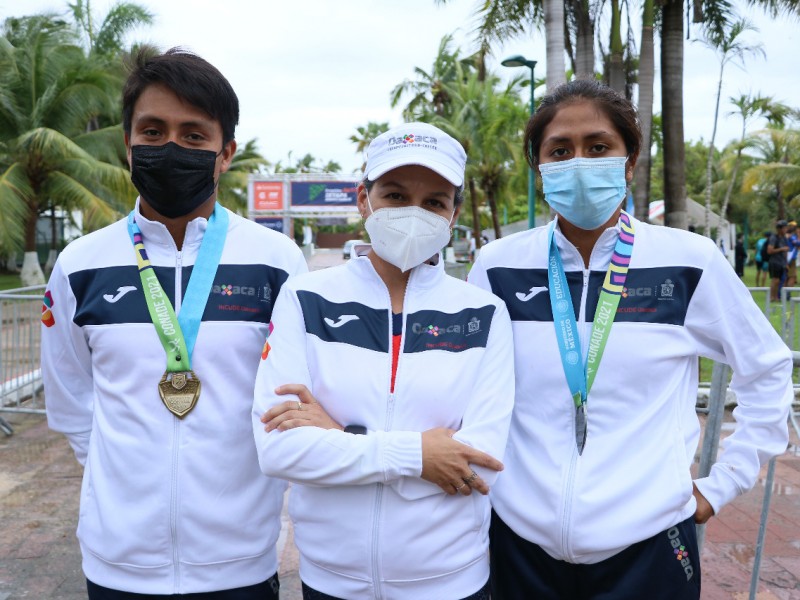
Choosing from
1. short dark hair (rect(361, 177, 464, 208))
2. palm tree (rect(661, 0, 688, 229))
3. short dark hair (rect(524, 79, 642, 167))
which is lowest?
short dark hair (rect(361, 177, 464, 208))

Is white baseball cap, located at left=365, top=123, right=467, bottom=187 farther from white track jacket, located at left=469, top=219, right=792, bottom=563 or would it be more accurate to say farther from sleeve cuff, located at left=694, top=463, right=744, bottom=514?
sleeve cuff, located at left=694, top=463, right=744, bottom=514

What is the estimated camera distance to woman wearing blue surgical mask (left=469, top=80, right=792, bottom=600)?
2.16 meters

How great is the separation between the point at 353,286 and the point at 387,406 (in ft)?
1.29

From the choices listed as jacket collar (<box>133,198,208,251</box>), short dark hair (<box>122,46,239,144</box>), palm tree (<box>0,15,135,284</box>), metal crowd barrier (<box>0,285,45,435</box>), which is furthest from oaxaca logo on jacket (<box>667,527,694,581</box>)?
palm tree (<box>0,15,135,284</box>)

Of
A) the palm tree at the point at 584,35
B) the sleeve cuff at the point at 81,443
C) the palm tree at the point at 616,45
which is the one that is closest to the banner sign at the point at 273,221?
the palm tree at the point at 584,35

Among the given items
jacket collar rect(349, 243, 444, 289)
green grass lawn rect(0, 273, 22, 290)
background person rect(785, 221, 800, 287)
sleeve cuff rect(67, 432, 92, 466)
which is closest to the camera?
jacket collar rect(349, 243, 444, 289)

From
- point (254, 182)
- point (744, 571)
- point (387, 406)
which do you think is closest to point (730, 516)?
point (744, 571)

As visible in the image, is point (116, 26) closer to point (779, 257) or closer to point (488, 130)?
point (488, 130)

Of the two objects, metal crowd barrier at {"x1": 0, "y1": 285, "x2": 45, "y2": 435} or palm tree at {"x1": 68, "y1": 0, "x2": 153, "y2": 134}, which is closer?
metal crowd barrier at {"x1": 0, "y1": 285, "x2": 45, "y2": 435}

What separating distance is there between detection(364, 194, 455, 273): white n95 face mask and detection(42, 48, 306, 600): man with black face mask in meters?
0.37

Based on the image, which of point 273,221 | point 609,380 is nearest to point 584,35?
point 609,380

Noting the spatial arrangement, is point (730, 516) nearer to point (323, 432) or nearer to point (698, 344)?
point (698, 344)

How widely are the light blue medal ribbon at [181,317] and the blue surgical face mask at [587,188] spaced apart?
3.62ft

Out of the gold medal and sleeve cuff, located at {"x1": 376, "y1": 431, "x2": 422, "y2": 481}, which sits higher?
the gold medal
